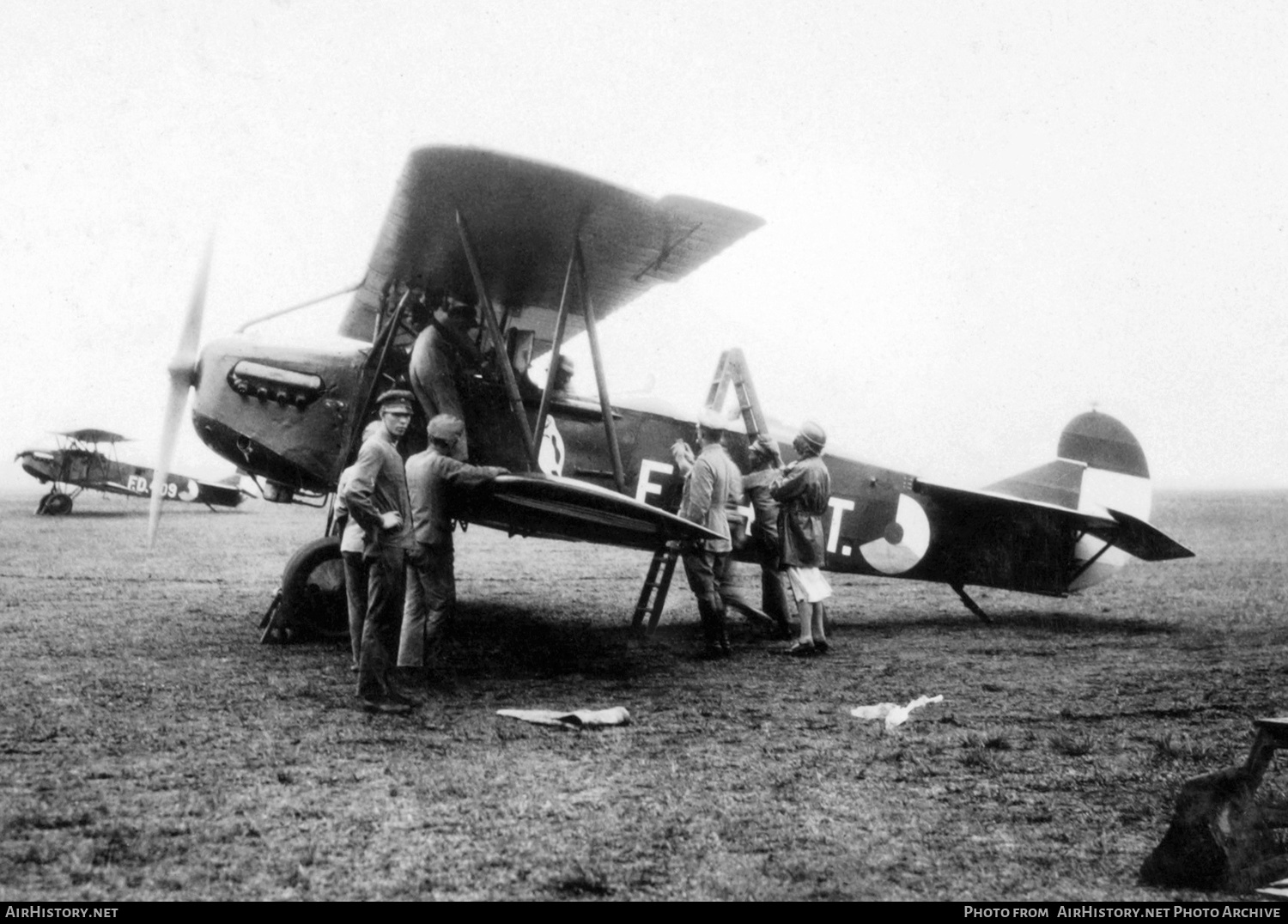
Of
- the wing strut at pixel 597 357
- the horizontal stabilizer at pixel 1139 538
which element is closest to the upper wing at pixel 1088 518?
the horizontal stabilizer at pixel 1139 538

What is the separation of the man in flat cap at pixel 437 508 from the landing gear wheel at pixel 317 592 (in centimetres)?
115

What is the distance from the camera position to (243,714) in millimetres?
4145

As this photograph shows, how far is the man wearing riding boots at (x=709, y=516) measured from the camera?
608 cm

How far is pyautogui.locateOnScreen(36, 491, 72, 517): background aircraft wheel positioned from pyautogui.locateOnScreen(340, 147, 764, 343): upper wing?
17.9m

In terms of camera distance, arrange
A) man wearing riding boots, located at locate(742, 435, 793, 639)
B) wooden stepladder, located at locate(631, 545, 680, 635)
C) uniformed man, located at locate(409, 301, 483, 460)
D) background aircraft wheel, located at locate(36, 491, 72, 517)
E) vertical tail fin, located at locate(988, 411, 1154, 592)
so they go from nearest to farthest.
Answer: uniformed man, located at locate(409, 301, 483, 460) < wooden stepladder, located at locate(631, 545, 680, 635) < man wearing riding boots, located at locate(742, 435, 793, 639) < vertical tail fin, located at locate(988, 411, 1154, 592) < background aircraft wheel, located at locate(36, 491, 72, 517)

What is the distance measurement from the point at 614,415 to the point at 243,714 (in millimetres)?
3488

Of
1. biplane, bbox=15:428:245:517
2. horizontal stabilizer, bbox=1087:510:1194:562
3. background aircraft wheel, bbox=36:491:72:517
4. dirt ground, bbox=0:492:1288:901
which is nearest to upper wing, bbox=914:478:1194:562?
horizontal stabilizer, bbox=1087:510:1194:562

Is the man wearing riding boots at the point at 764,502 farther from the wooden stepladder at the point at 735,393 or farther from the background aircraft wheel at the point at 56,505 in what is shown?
the background aircraft wheel at the point at 56,505

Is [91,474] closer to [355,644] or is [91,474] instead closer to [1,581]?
[1,581]

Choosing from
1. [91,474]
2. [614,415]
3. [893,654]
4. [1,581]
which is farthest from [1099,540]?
[91,474]

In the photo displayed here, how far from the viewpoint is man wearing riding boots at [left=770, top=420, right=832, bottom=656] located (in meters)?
6.39

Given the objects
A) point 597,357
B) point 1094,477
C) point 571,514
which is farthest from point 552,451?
point 1094,477

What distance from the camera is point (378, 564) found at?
4398 mm

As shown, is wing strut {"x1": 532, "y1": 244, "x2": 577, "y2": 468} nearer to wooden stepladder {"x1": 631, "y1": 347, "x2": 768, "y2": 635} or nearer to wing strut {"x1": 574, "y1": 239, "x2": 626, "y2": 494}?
wing strut {"x1": 574, "y1": 239, "x2": 626, "y2": 494}
